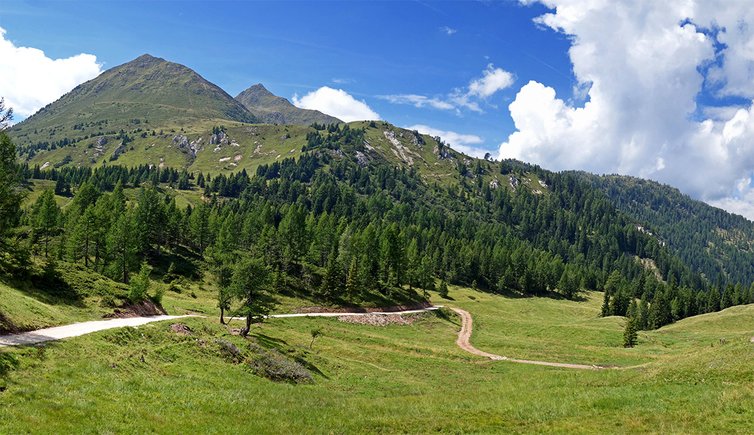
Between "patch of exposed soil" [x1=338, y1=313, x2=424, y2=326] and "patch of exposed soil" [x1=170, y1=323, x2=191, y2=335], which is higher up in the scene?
"patch of exposed soil" [x1=170, y1=323, x2=191, y2=335]

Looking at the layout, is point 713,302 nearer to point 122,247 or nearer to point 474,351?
point 474,351

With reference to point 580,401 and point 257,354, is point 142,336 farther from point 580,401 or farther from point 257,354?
point 580,401

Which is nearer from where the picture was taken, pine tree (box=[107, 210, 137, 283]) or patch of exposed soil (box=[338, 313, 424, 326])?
pine tree (box=[107, 210, 137, 283])

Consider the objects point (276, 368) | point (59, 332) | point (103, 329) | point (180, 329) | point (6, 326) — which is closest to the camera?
point (6, 326)

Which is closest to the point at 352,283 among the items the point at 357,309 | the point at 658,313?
the point at 357,309

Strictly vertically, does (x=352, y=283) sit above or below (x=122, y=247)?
above

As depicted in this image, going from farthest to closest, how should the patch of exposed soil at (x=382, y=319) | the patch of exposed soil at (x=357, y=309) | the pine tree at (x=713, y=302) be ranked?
the pine tree at (x=713, y=302)
the patch of exposed soil at (x=357, y=309)
the patch of exposed soil at (x=382, y=319)

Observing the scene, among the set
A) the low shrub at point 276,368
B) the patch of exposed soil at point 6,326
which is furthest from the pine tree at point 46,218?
the low shrub at point 276,368

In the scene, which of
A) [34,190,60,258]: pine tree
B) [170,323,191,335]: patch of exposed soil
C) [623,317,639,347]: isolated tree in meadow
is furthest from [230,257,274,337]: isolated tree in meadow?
[623,317,639,347]: isolated tree in meadow

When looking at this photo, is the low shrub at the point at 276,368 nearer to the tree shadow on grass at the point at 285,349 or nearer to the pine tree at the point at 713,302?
the tree shadow on grass at the point at 285,349

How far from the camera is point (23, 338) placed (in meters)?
30.2

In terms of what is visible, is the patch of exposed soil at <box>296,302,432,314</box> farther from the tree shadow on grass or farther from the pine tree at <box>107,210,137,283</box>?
the pine tree at <box>107,210,137,283</box>

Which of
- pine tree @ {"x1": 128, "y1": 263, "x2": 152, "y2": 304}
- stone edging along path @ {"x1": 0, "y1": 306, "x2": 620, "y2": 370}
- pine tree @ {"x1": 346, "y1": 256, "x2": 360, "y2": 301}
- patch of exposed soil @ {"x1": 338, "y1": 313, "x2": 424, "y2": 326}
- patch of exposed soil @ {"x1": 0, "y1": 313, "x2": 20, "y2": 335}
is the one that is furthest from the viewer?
pine tree @ {"x1": 346, "y1": 256, "x2": 360, "y2": 301}

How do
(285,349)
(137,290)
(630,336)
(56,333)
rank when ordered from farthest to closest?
(630,336) → (137,290) → (285,349) → (56,333)
